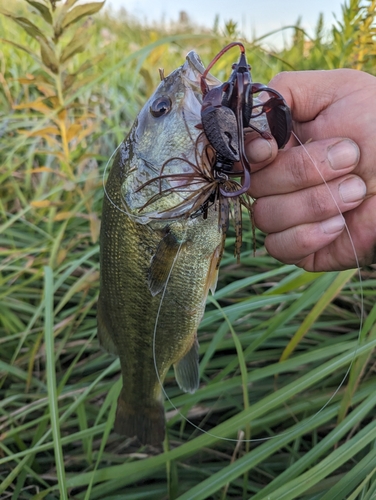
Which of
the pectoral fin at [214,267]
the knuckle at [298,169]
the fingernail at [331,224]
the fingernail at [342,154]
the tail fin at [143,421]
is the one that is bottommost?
the tail fin at [143,421]

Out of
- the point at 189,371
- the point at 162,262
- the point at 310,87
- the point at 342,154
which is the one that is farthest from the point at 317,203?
the point at 189,371

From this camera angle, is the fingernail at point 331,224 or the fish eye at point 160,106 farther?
the fingernail at point 331,224

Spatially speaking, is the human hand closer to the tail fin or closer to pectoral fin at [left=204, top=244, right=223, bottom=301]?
pectoral fin at [left=204, top=244, right=223, bottom=301]

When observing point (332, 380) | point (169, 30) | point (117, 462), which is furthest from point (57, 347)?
point (169, 30)

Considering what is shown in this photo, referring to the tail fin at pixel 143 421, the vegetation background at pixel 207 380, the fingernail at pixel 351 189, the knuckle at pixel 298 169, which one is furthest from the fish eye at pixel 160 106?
the tail fin at pixel 143 421

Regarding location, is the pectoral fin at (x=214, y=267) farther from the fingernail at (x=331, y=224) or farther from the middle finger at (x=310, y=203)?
→ the fingernail at (x=331, y=224)

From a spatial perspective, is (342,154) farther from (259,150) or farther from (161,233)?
(161,233)

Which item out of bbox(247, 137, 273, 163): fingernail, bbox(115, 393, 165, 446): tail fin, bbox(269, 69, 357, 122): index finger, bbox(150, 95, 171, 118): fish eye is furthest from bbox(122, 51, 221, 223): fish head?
bbox(115, 393, 165, 446): tail fin
